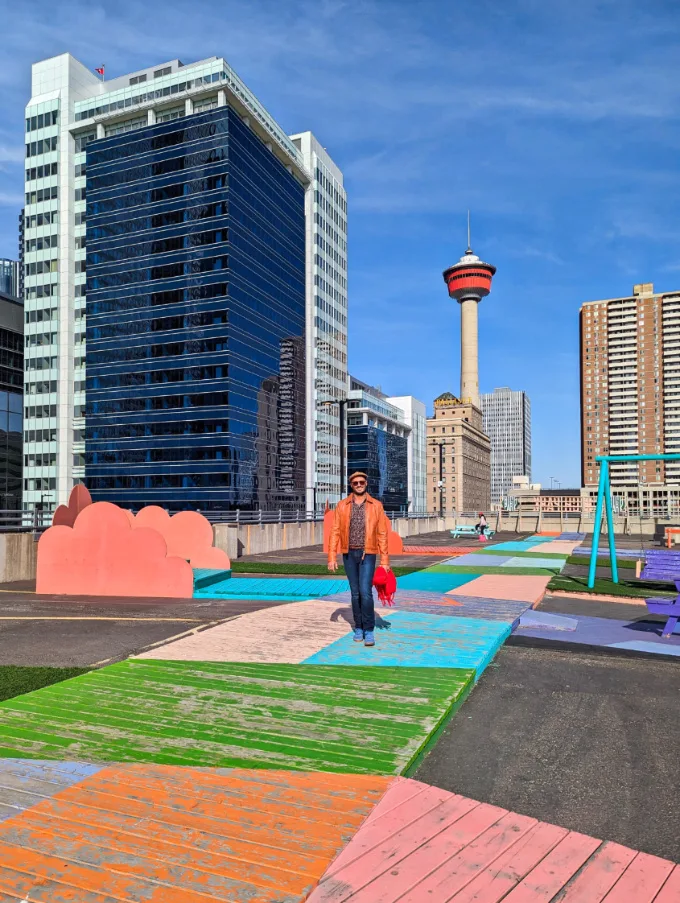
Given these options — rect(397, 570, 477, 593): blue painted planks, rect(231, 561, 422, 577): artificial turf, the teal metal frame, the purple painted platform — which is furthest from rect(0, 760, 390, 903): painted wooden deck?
rect(231, 561, 422, 577): artificial turf

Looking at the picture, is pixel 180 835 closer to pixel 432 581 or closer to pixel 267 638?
pixel 267 638

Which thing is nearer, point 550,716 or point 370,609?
point 550,716

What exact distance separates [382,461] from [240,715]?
142m

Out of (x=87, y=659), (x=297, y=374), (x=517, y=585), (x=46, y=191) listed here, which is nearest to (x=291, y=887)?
(x=87, y=659)

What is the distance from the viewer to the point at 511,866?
3.18 metres

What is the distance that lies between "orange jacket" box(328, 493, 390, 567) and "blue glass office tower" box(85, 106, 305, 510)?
75.0 meters

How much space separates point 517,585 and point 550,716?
914 centimetres

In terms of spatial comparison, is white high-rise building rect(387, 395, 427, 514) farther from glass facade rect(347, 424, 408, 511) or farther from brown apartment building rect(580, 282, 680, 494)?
brown apartment building rect(580, 282, 680, 494)

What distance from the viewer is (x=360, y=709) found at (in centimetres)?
551

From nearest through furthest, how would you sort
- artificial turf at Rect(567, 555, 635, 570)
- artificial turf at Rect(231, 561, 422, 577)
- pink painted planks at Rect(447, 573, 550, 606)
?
pink painted planks at Rect(447, 573, 550, 606)
artificial turf at Rect(231, 561, 422, 577)
artificial turf at Rect(567, 555, 635, 570)

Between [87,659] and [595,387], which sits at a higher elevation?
[595,387]

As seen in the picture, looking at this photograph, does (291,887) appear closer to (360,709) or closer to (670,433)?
(360,709)

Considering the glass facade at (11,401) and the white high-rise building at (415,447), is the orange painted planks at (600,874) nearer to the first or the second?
the glass facade at (11,401)

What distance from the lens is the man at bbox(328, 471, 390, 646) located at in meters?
7.92
